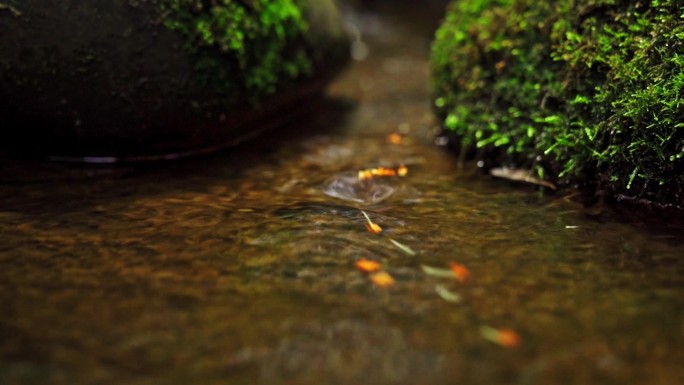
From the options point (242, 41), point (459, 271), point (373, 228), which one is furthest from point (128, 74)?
point (459, 271)

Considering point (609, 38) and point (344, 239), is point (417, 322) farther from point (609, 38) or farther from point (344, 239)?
point (609, 38)

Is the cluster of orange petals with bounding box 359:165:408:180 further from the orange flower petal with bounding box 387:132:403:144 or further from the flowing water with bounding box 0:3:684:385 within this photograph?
the orange flower petal with bounding box 387:132:403:144

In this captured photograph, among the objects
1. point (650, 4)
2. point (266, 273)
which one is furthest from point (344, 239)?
point (650, 4)

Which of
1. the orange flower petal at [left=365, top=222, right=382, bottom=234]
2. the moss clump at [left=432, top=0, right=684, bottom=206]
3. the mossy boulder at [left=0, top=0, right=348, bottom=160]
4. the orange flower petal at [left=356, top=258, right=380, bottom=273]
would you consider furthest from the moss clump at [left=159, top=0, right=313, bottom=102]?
the orange flower petal at [left=356, top=258, right=380, bottom=273]

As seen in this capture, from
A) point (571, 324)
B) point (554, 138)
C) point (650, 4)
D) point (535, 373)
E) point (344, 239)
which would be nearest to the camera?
point (535, 373)

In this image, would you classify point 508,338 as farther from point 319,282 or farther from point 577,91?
point 577,91

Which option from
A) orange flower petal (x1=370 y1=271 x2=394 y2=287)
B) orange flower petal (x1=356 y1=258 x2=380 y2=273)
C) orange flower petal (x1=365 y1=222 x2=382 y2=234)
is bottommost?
orange flower petal (x1=370 y1=271 x2=394 y2=287)

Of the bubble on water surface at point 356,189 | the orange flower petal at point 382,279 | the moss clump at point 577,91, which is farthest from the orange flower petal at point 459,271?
the moss clump at point 577,91

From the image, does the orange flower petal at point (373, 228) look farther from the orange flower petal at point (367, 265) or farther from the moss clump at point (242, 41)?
the moss clump at point (242, 41)
